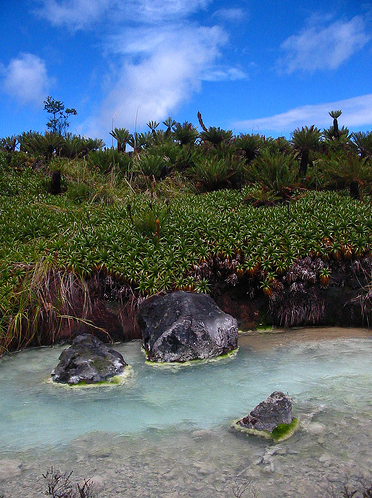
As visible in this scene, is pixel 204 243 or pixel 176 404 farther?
pixel 204 243

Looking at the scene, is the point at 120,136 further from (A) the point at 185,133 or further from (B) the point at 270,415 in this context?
(B) the point at 270,415

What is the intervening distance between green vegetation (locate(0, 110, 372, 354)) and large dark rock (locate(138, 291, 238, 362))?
0.64 m

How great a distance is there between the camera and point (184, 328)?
5.82 m

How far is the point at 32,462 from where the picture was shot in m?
3.35

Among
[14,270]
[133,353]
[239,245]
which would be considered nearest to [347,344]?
[239,245]

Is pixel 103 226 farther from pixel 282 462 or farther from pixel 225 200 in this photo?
pixel 282 462

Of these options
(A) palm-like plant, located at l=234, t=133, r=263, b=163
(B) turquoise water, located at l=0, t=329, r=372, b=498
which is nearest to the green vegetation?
(B) turquoise water, located at l=0, t=329, r=372, b=498

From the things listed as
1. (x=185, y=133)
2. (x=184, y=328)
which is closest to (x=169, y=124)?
(x=185, y=133)

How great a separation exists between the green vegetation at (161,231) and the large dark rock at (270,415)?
332 centimetres

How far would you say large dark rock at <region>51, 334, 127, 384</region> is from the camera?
5059 millimetres

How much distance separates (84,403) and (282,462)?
6.90ft

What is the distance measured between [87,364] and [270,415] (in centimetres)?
230

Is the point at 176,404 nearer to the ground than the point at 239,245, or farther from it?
nearer to the ground

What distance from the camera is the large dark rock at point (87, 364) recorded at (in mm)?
5059
